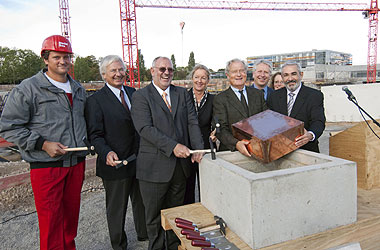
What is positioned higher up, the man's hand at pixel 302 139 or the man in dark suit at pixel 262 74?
the man in dark suit at pixel 262 74

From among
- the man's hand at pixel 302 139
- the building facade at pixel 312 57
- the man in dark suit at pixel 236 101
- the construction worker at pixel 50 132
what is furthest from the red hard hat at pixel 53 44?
the building facade at pixel 312 57

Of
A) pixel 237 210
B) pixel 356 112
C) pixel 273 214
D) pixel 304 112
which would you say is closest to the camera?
pixel 273 214

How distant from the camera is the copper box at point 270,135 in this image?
6.37 feet

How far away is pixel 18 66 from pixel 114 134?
179 feet

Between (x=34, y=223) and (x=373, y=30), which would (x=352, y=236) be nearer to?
(x=34, y=223)

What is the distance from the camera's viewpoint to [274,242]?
1.59 m

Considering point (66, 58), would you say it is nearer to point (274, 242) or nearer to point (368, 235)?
point (274, 242)

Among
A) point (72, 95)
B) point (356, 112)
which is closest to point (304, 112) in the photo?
point (72, 95)

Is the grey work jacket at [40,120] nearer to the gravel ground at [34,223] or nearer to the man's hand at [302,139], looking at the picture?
the gravel ground at [34,223]

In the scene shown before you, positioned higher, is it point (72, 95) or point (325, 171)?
point (72, 95)

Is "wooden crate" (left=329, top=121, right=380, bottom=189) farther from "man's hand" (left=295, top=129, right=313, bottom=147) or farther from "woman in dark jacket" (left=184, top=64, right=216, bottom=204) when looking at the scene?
"woman in dark jacket" (left=184, top=64, right=216, bottom=204)

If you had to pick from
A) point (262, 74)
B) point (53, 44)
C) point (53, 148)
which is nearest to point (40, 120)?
point (53, 148)

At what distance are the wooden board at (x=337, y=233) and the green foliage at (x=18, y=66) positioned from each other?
174 feet

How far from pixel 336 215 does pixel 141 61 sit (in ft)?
224
